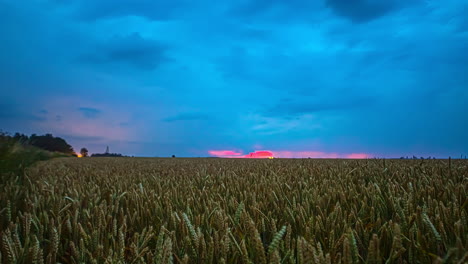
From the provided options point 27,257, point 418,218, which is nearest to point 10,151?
point 27,257

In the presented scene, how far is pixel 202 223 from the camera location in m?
1.36

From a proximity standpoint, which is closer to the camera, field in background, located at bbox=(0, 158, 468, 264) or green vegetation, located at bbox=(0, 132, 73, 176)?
field in background, located at bbox=(0, 158, 468, 264)

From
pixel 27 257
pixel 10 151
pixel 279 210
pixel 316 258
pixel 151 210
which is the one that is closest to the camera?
pixel 316 258

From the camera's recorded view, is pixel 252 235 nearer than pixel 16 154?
Yes

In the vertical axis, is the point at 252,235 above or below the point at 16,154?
below

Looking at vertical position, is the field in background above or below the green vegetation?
below

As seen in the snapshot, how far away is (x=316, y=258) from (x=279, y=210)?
2.83 feet

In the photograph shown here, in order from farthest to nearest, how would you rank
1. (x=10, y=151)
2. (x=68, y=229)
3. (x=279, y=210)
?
1. (x=10, y=151)
2. (x=279, y=210)
3. (x=68, y=229)

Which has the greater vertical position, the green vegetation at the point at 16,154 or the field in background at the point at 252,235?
the green vegetation at the point at 16,154

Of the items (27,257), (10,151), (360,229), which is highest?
(10,151)

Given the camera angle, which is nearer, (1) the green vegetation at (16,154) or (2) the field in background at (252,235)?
(2) the field in background at (252,235)

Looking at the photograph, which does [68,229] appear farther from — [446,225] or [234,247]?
[446,225]

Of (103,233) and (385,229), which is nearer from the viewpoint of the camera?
(385,229)

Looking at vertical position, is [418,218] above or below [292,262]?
above
